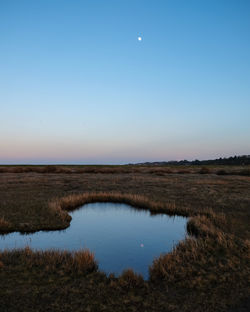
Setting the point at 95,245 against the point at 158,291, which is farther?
the point at 95,245

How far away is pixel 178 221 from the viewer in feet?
51.8

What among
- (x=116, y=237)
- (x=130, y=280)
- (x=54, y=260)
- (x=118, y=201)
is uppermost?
(x=54, y=260)

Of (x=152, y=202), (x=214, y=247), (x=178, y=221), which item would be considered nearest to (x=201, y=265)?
(x=214, y=247)

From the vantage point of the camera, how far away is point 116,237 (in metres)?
13.0

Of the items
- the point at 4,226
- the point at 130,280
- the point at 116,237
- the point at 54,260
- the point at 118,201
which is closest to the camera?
the point at 130,280

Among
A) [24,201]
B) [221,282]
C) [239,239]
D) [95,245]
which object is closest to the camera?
[221,282]

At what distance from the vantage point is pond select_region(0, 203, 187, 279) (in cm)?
963

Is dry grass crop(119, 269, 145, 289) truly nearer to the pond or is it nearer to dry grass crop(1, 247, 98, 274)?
the pond

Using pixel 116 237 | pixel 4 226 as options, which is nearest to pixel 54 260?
pixel 116 237

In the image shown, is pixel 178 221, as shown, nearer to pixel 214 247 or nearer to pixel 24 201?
pixel 214 247

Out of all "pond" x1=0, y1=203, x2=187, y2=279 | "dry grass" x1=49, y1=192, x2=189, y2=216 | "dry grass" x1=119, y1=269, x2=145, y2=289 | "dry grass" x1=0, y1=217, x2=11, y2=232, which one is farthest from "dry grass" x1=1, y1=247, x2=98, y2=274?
"dry grass" x1=49, y1=192, x2=189, y2=216

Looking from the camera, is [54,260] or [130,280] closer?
[130,280]

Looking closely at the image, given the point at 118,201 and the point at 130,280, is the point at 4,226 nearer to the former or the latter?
the point at 130,280

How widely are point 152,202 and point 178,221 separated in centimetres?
410
